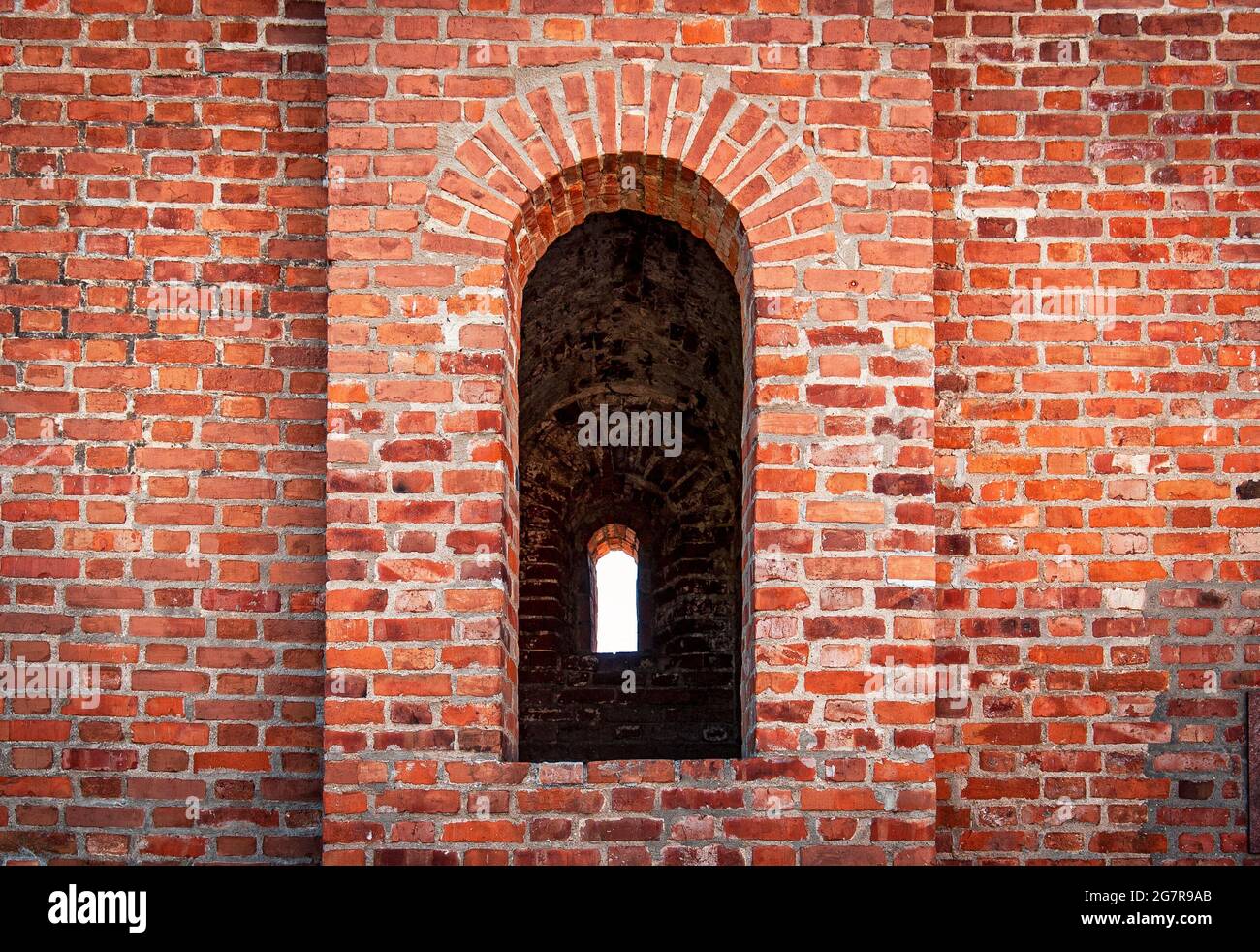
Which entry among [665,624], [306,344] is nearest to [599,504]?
[665,624]

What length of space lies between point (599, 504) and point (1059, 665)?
477 cm

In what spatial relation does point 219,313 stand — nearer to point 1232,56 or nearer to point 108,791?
point 108,791

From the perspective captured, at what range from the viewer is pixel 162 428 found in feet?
14.3

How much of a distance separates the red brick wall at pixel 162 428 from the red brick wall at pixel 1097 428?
6.64 feet

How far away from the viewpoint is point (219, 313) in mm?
4418

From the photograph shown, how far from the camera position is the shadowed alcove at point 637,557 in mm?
8133
